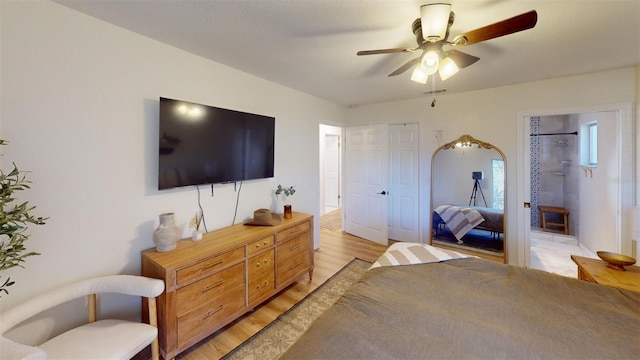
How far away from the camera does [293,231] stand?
2602mm

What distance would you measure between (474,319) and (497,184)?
8.86 feet

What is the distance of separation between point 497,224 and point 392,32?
9.58 feet

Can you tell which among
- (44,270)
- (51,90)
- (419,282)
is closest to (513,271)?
(419,282)

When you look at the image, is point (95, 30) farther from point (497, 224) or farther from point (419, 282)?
point (497, 224)

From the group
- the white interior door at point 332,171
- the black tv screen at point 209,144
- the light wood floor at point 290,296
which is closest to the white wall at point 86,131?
the black tv screen at point 209,144

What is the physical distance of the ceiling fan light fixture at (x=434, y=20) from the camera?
51.4 inches

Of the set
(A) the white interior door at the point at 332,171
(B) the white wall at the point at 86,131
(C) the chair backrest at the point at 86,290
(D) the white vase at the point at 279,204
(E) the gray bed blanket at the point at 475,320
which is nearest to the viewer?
(E) the gray bed blanket at the point at 475,320

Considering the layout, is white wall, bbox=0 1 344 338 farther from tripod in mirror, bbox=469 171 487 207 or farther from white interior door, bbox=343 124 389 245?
tripod in mirror, bbox=469 171 487 207

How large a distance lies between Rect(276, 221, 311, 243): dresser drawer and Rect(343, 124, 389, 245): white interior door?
169 cm

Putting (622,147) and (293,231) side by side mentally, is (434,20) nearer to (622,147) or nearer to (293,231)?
(293,231)

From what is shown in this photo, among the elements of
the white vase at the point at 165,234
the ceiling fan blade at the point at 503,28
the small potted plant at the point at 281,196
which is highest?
the ceiling fan blade at the point at 503,28

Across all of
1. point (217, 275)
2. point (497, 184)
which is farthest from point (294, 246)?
point (497, 184)

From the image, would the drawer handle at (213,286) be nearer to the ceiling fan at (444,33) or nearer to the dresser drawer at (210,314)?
the dresser drawer at (210,314)

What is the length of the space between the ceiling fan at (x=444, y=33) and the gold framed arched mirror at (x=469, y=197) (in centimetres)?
213
